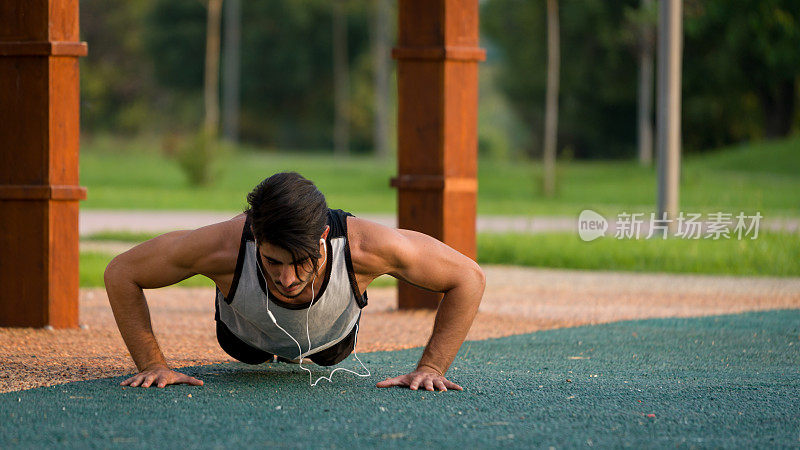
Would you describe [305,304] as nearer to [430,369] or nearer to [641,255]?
[430,369]

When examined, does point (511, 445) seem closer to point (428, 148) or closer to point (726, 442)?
point (726, 442)

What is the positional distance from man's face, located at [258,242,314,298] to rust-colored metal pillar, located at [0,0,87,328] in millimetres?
2948

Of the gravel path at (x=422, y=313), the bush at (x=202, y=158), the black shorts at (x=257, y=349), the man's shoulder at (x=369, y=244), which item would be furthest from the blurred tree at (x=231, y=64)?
the man's shoulder at (x=369, y=244)

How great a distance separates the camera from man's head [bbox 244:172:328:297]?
372 centimetres

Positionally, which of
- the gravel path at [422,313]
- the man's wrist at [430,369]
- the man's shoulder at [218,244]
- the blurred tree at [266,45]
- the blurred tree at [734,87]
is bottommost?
the gravel path at [422,313]

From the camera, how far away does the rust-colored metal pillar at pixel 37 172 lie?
21.1 feet

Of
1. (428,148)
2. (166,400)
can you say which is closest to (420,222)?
(428,148)

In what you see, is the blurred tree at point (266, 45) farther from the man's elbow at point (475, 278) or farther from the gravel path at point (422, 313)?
the man's elbow at point (475, 278)

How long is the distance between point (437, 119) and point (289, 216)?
401cm

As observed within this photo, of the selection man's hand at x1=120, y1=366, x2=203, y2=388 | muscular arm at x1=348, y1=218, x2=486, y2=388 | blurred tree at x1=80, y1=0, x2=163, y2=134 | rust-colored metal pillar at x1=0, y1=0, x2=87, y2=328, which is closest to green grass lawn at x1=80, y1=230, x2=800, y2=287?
rust-colored metal pillar at x1=0, y1=0, x2=87, y2=328

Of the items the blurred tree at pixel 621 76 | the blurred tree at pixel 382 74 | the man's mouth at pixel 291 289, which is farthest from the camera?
the blurred tree at pixel 382 74

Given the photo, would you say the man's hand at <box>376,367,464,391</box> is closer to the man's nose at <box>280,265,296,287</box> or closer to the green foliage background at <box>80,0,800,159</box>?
the man's nose at <box>280,265,296,287</box>

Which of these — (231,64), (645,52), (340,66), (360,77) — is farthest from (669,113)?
(360,77)

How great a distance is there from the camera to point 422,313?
25.2ft
